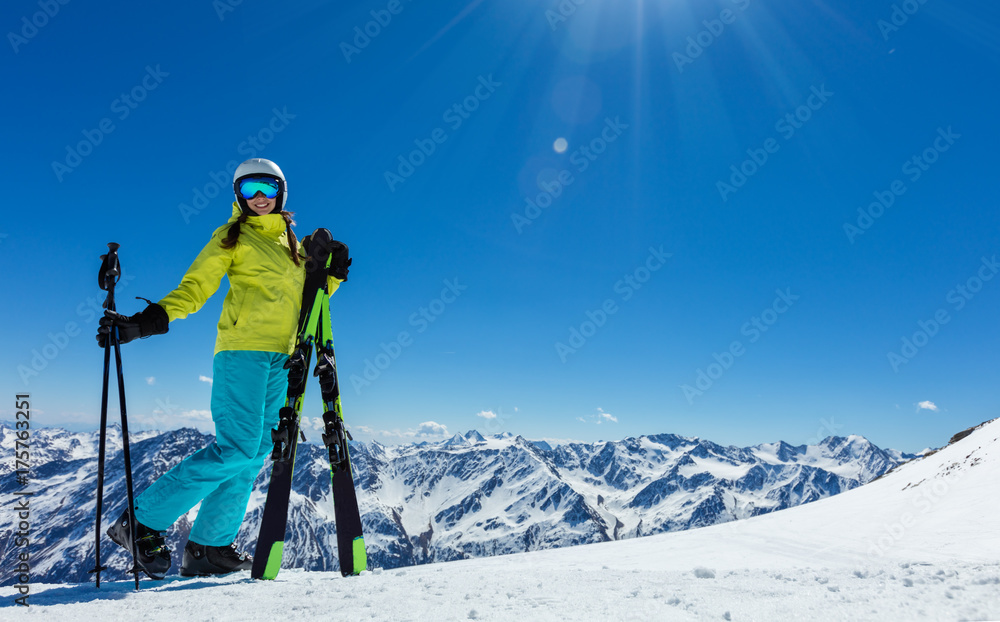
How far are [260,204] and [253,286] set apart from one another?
0.93m

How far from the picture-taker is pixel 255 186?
5406 millimetres

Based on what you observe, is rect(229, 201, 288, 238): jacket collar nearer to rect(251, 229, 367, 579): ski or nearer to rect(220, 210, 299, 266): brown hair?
rect(220, 210, 299, 266): brown hair

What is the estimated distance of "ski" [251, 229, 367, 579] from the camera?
15.7 ft

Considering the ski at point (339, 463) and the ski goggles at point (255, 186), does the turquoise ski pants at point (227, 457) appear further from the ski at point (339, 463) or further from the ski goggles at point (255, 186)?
the ski goggles at point (255, 186)

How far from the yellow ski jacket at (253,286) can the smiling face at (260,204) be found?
87mm

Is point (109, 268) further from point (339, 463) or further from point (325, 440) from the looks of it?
point (339, 463)

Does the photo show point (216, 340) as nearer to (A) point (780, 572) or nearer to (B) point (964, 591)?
(A) point (780, 572)

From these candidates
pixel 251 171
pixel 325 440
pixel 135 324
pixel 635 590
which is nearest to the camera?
pixel 635 590

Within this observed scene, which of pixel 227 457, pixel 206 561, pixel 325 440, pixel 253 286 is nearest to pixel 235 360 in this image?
pixel 253 286

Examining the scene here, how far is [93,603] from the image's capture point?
3.13 meters

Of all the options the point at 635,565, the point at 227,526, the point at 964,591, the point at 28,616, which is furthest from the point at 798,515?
the point at 28,616

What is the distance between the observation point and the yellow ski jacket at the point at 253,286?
193 inches

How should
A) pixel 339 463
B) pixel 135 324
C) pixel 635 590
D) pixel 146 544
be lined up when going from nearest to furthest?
pixel 635 590
pixel 135 324
pixel 146 544
pixel 339 463

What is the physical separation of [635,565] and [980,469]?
32.3 ft
